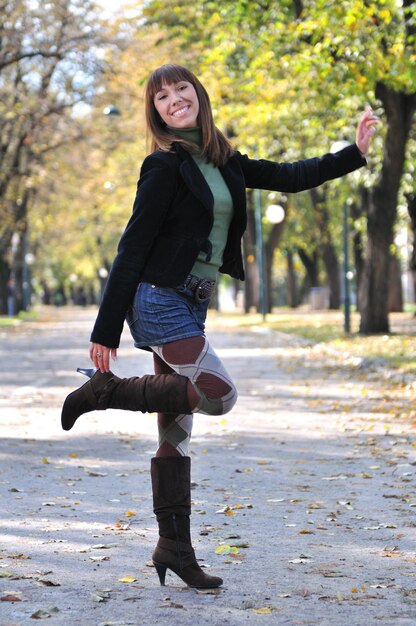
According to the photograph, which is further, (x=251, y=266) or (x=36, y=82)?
(x=251, y=266)

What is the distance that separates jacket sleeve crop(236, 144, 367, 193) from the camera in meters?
5.14

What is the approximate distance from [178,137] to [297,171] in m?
0.53

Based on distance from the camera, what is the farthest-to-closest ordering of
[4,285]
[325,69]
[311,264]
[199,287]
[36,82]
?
[311,264], [4,285], [36,82], [325,69], [199,287]

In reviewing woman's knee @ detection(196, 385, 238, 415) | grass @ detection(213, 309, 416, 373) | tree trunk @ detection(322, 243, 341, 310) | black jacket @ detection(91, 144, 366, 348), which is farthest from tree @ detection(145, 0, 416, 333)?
tree trunk @ detection(322, 243, 341, 310)

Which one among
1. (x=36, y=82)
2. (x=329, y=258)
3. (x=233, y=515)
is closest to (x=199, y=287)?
(x=233, y=515)

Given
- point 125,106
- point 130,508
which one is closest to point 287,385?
point 130,508

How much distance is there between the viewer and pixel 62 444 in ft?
33.7

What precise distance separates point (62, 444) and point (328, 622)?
6039mm

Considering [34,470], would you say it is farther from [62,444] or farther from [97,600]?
[97,600]

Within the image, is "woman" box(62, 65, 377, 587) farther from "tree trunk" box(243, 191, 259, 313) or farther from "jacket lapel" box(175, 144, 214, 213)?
"tree trunk" box(243, 191, 259, 313)

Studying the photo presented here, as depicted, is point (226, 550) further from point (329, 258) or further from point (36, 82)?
point (329, 258)

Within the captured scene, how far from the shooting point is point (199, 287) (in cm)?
482

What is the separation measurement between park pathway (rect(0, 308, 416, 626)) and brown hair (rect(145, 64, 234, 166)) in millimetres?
1632

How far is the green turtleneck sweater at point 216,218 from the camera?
4840mm
